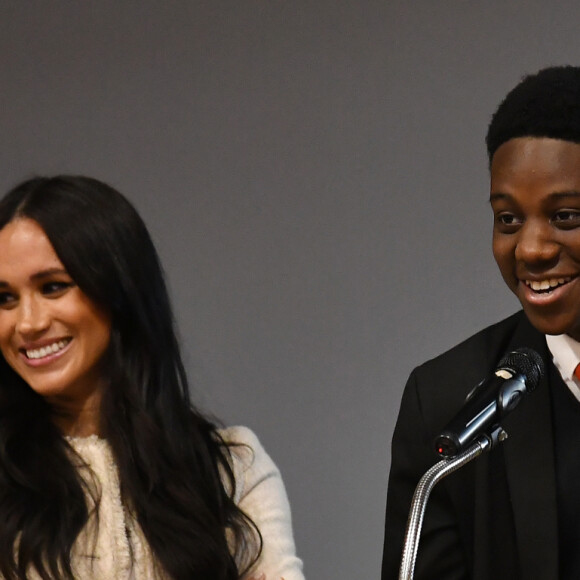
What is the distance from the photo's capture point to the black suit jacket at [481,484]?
1808mm

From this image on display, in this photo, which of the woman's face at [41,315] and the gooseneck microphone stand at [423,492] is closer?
the gooseneck microphone stand at [423,492]

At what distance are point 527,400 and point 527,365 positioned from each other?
1.35 ft

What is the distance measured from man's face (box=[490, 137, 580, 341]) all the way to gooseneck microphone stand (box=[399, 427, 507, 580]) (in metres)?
0.31

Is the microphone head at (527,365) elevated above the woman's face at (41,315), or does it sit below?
below

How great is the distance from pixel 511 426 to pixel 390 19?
1365mm

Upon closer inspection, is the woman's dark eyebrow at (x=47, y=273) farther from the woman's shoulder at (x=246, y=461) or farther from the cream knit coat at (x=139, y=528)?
the woman's shoulder at (x=246, y=461)

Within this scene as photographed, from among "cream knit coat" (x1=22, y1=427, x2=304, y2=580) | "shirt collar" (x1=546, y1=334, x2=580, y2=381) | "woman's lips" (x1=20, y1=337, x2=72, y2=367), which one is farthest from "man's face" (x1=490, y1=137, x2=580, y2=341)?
"woman's lips" (x1=20, y1=337, x2=72, y2=367)

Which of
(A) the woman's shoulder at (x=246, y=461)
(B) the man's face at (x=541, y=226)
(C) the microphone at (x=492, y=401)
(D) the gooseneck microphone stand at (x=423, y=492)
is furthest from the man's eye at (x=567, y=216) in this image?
(A) the woman's shoulder at (x=246, y=461)

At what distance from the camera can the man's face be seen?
5.45ft

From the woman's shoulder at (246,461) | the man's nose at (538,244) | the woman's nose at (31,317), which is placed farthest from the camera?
the woman's shoulder at (246,461)

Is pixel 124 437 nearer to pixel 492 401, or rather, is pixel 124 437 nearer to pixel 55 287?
pixel 55 287

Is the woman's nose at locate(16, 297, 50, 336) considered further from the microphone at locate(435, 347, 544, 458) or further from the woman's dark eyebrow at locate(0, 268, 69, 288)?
the microphone at locate(435, 347, 544, 458)

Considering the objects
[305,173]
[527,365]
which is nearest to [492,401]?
[527,365]

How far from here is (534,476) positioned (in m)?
1.83
